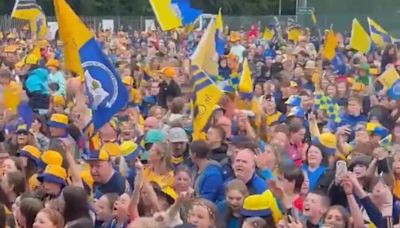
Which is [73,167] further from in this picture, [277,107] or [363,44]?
[363,44]

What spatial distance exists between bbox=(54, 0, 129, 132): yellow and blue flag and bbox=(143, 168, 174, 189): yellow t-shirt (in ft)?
2.50

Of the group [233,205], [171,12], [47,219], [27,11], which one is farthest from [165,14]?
[47,219]

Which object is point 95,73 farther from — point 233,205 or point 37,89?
point 37,89

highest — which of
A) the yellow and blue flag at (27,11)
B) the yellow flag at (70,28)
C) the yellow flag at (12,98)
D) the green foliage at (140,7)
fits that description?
the yellow flag at (70,28)

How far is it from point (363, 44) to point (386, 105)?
7.27 meters

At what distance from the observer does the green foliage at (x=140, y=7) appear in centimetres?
5038

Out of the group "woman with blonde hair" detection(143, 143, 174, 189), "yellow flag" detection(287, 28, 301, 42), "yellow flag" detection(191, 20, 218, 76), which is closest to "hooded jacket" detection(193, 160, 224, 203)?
"woman with blonde hair" detection(143, 143, 174, 189)

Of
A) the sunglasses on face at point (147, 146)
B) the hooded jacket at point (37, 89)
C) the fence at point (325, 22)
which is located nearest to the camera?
the sunglasses on face at point (147, 146)

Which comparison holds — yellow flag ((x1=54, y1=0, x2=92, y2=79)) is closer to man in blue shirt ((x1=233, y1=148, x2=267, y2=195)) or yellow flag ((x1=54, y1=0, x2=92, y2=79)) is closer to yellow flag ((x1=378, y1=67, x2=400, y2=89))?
man in blue shirt ((x1=233, y1=148, x2=267, y2=195))

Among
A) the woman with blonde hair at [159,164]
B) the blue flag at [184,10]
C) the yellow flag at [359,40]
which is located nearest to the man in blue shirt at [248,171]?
the woman with blonde hair at [159,164]

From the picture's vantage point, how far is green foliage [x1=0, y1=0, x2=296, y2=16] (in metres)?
50.4

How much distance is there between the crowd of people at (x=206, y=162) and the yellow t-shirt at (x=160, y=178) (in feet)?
0.06

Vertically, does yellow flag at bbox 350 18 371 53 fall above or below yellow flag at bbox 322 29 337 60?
above

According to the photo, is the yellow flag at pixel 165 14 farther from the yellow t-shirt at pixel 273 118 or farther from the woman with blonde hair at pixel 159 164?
the woman with blonde hair at pixel 159 164
